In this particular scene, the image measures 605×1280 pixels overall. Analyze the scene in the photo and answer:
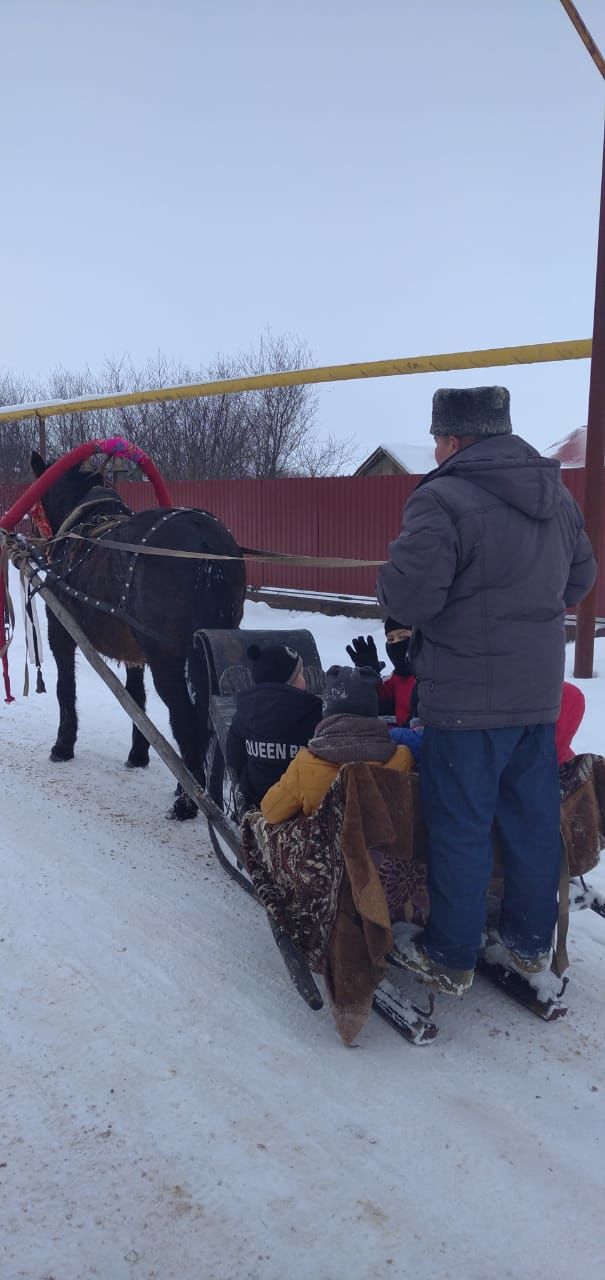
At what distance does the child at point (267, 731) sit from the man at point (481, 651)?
22.7 inches

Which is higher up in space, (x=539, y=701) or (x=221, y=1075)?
(x=539, y=701)

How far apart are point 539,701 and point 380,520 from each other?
8.33 m

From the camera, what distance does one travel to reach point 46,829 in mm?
4539

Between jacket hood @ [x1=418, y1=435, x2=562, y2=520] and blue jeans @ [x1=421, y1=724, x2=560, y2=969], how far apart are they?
66 cm

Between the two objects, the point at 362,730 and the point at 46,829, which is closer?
the point at 362,730

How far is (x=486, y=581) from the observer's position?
8.12 ft

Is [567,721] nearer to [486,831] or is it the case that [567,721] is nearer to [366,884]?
[486,831]

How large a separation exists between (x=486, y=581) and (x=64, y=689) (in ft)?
13.2

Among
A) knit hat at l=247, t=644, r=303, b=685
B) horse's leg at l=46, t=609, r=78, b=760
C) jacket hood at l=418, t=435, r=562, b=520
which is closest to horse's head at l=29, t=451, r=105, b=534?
horse's leg at l=46, t=609, r=78, b=760

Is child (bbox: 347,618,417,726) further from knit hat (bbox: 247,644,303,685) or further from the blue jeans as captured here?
the blue jeans

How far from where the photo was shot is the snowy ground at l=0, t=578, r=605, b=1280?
6.55 ft

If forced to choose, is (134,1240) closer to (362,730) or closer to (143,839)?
(362,730)

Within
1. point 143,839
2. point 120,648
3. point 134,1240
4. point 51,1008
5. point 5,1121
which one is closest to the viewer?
point 134,1240

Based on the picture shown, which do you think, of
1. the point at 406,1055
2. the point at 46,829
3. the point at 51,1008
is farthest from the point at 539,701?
the point at 46,829
